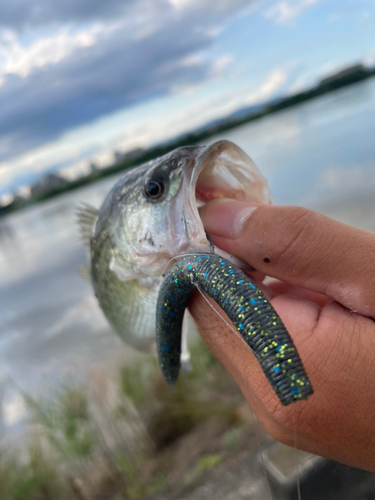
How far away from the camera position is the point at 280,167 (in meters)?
16.1

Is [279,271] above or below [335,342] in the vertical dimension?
above

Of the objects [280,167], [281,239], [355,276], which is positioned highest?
[281,239]

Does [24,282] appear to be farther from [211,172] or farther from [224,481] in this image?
[211,172]

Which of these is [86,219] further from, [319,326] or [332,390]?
[332,390]

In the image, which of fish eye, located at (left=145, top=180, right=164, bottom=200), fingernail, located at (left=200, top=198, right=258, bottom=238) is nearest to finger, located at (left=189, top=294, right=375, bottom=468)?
fingernail, located at (left=200, top=198, right=258, bottom=238)

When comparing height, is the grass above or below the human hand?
below

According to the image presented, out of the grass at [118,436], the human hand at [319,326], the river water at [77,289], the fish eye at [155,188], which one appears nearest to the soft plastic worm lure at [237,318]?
the human hand at [319,326]

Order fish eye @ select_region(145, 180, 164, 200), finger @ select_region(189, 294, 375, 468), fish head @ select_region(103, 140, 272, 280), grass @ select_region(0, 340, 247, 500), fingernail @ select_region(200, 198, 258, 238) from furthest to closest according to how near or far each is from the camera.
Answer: grass @ select_region(0, 340, 247, 500)
fish eye @ select_region(145, 180, 164, 200)
fish head @ select_region(103, 140, 272, 280)
fingernail @ select_region(200, 198, 258, 238)
finger @ select_region(189, 294, 375, 468)

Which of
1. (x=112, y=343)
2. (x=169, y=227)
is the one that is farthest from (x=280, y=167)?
(x=169, y=227)

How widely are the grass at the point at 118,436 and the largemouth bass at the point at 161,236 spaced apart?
7.25ft

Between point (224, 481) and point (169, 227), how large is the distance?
2.95 meters

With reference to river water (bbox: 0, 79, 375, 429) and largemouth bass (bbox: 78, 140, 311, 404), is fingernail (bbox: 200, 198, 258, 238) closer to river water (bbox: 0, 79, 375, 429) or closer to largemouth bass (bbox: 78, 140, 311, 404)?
largemouth bass (bbox: 78, 140, 311, 404)

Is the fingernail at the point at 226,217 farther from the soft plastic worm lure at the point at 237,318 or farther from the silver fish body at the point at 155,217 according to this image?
the soft plastic worm lure at the point at 237,318

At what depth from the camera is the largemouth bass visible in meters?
1.29
